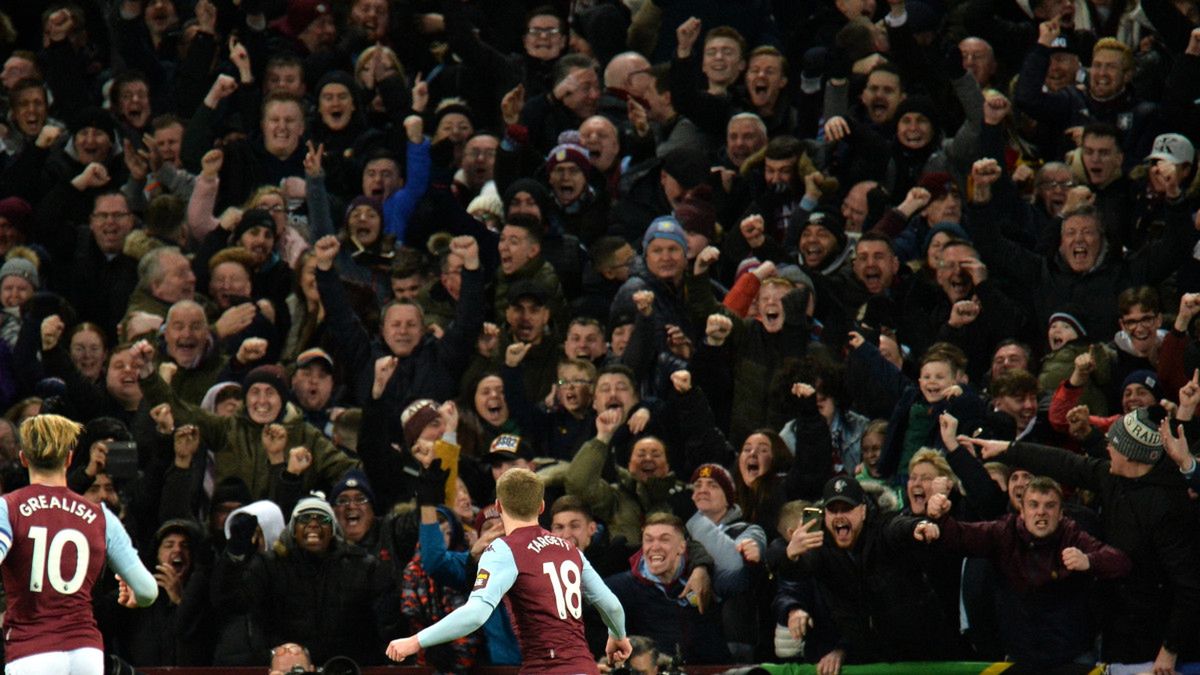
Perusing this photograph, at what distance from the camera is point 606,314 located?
15039 millimetres

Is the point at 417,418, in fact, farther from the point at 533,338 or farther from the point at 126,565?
the point at 126,565

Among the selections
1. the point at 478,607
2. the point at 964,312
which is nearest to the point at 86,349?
the point at 964,312

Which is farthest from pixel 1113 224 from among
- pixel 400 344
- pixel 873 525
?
pixel 400 344

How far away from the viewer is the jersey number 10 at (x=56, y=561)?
9.50m

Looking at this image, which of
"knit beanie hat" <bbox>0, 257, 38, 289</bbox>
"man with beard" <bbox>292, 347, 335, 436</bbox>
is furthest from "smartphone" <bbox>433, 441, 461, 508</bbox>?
"knit beanie hat" <bbox>0, 257, 38, 289</bbox>

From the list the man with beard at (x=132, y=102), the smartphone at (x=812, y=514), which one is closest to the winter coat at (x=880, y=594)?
the smartphone at (x=812, y=514)

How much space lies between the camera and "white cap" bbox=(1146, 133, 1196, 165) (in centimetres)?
1469

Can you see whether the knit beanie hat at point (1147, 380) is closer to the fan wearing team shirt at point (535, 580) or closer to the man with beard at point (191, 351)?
the fan wearing team shirt at point (535, 580)

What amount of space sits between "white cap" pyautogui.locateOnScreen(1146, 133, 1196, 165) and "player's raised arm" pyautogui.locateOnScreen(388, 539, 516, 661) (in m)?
7.12

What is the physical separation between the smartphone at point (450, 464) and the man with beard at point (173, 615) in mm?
1606

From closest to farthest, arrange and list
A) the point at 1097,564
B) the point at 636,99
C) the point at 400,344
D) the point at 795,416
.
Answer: the point at 1097,564 → the point at 795,416 → the point at 400,344 → the point at 636,99

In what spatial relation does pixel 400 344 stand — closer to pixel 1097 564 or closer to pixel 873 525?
pixel 873 525

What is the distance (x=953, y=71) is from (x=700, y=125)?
209 centimetres

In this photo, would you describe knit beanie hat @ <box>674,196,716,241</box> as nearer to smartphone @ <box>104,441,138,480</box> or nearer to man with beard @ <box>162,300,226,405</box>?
man with beard @ <box>162,300,226,405</box>
